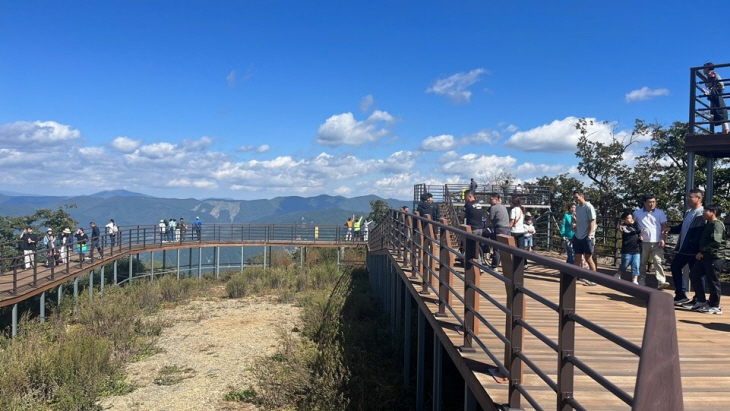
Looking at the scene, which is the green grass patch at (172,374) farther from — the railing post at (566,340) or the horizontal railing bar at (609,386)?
the horizontal railing bar at (609,386)

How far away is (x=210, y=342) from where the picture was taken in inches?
557

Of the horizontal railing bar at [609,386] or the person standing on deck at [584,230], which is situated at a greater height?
the person standing on deck at [584,230]

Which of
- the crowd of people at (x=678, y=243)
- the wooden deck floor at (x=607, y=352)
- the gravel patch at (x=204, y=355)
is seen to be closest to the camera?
the wooden deck floor at (x=607, y=352)

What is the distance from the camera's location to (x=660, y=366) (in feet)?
5.57

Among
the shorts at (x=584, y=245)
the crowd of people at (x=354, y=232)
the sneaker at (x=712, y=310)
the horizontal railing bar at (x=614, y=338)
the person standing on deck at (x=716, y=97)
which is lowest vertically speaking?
the crowd of people at (x=354, y=232)

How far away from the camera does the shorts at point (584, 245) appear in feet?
26.6

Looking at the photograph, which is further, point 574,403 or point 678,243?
point 678,243

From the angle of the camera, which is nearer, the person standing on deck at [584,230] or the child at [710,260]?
the child at [710,260]

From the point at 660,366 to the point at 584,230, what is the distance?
6.88 meters

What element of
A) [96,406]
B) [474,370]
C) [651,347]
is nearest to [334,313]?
[96,406]

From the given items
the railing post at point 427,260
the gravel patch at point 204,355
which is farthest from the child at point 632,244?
the gravel patch at point 204,355

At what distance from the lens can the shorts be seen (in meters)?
8.09

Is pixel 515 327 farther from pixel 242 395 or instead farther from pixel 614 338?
pixel 242 395

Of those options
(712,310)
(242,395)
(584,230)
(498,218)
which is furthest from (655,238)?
(242,395)
